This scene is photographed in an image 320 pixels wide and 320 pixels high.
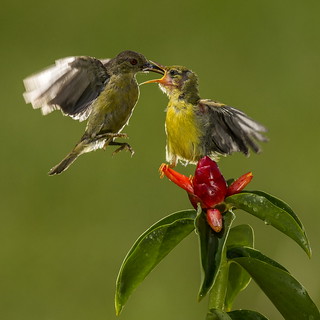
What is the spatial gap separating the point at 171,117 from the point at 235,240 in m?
0.28

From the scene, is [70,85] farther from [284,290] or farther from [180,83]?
[284,290]

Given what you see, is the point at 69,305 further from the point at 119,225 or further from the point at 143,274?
the point at 143,274

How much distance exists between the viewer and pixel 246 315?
845 mm

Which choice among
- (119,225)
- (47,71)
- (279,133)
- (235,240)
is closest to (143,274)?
(235,240)

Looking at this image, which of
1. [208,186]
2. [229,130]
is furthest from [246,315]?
[229,130]

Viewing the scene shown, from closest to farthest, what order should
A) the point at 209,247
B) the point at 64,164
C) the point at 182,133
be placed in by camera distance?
1. the point at 209,247
2. the point at 64,164
3. the point at 182,133

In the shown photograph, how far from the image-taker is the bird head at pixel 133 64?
0.98 metres

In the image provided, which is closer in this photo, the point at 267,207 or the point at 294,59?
the point at 267,207

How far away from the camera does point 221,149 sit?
3.20ft

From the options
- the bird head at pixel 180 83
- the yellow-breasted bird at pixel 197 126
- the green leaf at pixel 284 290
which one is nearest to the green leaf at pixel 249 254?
the green leaf at pixel 284 290

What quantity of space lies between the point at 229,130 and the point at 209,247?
231 millimetres

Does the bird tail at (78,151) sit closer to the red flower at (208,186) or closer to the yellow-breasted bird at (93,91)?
the yellow-breasted bird at (93,91)

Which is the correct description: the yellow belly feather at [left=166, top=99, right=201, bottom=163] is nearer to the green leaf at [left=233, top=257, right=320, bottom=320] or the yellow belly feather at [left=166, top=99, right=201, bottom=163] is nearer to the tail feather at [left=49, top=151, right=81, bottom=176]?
the tail feather at [left=49, top=151, right=81, bottom=176]

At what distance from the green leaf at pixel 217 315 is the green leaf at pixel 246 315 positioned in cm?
4
